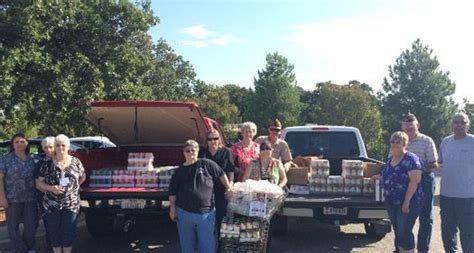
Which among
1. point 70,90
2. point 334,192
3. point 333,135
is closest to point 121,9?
point 70,90

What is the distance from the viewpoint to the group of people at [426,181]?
235 inches

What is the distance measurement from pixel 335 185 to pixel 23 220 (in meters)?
4.43

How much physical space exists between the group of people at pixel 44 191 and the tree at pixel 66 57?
2.63 meters

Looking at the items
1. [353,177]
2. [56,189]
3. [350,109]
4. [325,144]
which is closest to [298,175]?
[353,177]

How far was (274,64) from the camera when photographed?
146 ft

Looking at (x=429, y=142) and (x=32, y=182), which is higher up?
(x=429, y=142)

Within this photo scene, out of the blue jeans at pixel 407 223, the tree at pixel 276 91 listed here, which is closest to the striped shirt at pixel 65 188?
the blue jeans at pixel 407 223

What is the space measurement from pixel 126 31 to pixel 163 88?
15931mm

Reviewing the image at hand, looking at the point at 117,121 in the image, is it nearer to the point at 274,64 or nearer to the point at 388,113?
the point at 388,113

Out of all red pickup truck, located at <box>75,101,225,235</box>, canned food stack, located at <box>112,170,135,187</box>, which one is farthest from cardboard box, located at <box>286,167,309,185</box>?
canned food stack, located at <box>112,170,135,187</box>

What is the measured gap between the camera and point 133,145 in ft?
31.0

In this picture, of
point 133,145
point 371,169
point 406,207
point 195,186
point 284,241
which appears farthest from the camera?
point 133,145

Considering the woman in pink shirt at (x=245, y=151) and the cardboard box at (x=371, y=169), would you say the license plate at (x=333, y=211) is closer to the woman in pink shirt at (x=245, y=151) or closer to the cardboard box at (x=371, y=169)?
the cardboard box at (x=371, y=169)

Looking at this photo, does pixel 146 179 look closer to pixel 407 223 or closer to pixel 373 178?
pixel 373 178
